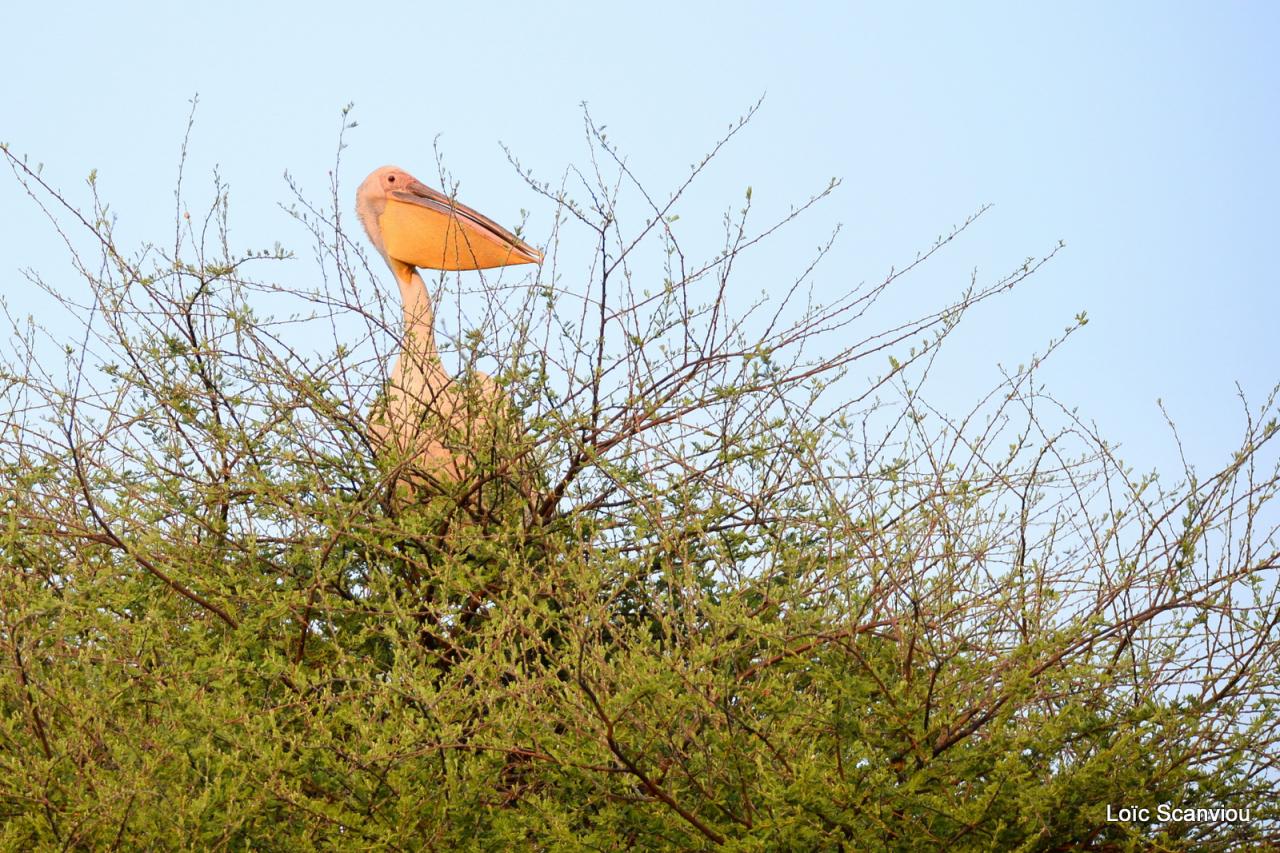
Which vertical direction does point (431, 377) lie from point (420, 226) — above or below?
below

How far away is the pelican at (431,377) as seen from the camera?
5.14 m

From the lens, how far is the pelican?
5.14 meters

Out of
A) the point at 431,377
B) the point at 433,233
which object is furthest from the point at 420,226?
the point at 431,377

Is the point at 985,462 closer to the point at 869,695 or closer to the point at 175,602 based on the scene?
the point at 869,695

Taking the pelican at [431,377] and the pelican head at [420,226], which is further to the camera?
the pelican head at [420,226]

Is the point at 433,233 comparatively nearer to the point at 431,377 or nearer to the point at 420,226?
the point at 420,226

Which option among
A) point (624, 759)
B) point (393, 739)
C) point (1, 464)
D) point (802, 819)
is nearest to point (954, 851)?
point (802, 819)

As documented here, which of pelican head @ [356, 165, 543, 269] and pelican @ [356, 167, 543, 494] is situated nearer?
pelican @ [356, 167, 543, 494]

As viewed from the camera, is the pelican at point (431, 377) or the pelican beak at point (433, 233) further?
the pelican beak at point (433, 233)

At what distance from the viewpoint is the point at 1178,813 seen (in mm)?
4320

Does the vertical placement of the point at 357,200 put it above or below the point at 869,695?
above

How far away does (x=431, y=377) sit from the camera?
5.57 meters

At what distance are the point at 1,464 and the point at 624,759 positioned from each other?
272 cm

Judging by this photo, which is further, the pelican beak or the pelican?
the pelican beak
